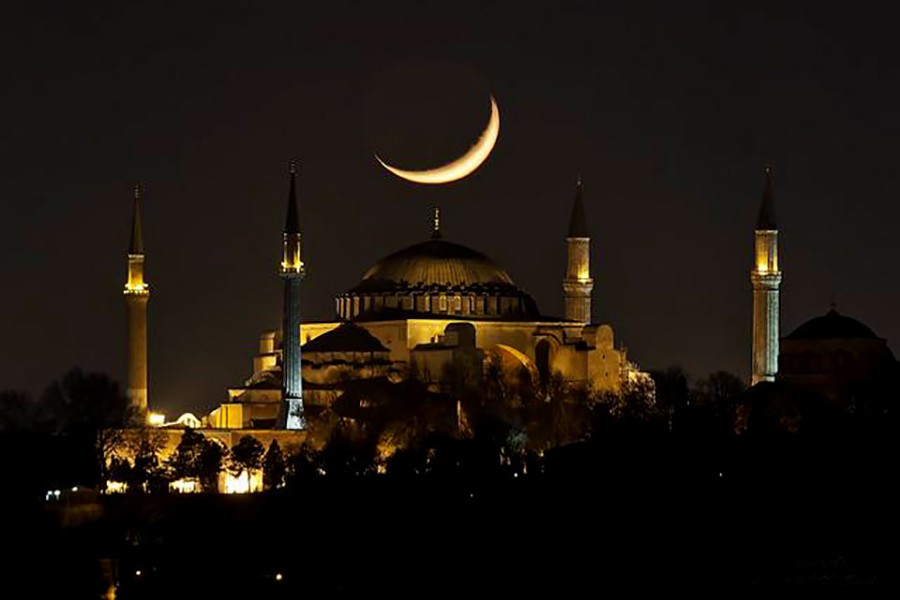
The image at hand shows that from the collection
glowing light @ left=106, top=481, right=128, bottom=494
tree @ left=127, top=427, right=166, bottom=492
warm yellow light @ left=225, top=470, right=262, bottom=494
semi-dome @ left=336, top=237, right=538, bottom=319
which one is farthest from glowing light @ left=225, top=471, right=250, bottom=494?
semi-dome @ left=336, top=237, right=538, bottom=319

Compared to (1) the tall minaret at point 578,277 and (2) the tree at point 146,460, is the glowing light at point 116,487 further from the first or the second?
(1) the tall minaret at point 578,277

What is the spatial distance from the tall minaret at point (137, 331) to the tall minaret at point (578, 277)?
1304 cm

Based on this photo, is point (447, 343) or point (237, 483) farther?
point (447, 343)

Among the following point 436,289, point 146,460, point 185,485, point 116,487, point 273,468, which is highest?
point 436,289

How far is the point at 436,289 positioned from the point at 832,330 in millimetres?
10825

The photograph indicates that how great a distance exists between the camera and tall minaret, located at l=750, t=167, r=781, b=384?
108000 mm

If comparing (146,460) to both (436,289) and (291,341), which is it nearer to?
(291,341)

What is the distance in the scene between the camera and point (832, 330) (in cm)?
10850

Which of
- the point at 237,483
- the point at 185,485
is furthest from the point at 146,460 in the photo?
the point at 237,483

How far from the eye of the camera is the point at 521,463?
295 ft

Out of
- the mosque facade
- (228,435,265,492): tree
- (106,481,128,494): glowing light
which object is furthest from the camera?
the mosque facade

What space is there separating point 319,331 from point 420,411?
1415cm

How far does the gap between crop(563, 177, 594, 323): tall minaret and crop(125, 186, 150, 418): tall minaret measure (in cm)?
1304

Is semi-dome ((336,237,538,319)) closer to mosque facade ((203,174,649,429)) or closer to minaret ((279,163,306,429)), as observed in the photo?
mosque facade ((203,174,649,429))
